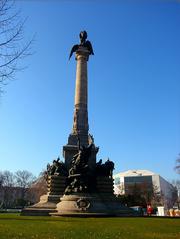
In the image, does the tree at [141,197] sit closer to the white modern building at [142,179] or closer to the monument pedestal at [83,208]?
the monument pedestal at [83,208]

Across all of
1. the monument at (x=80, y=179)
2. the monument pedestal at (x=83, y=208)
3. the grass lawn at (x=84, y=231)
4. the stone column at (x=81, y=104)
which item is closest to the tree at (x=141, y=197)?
the stone column at (x=81, y=104)

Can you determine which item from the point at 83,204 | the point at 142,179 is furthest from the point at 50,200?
the point at 142,179

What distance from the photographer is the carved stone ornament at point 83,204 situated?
26.0 metres

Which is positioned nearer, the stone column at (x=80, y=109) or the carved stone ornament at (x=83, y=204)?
the carved stone ornament at (x=83, y=204)

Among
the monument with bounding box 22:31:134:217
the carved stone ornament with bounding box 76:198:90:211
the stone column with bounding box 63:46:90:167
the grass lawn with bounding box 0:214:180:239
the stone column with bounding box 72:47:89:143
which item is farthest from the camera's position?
the stone column with bounding box 72:47:89:143

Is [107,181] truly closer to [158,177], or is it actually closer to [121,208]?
[121,208]

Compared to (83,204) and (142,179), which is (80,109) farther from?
(142,179)

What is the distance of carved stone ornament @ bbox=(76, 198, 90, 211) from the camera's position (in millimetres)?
25953

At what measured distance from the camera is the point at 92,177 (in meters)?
31.7

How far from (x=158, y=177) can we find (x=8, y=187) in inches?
2380

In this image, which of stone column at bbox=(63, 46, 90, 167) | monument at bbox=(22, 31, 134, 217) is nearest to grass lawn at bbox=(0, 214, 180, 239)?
monument at bbox=(22, 31, 134, 217)

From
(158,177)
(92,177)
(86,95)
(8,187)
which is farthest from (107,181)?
(158,177)

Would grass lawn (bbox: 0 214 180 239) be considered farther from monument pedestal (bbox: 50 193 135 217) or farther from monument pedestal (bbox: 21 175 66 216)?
monument pedestal (bbox: 21 175 66 216)

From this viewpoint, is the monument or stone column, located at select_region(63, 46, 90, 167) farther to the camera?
stone column, located at select_region(63, 46, 90, 167)
